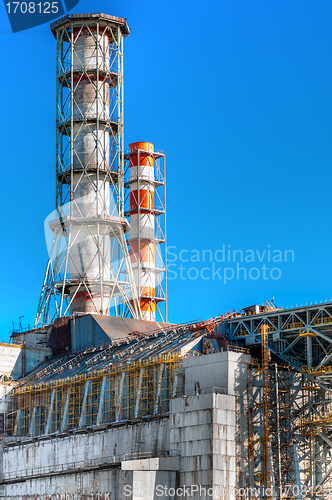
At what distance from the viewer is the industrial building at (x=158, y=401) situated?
56.2 meters

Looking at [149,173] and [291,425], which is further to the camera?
[149,173]

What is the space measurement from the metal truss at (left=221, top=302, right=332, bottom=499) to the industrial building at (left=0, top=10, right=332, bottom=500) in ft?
0.34

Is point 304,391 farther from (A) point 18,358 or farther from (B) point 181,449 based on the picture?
(A) point 18,358

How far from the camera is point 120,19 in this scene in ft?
324

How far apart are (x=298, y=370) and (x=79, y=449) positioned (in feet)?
59.4

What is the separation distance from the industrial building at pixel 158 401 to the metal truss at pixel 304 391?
104 mm

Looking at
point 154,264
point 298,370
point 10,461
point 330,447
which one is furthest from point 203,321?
point 154,264

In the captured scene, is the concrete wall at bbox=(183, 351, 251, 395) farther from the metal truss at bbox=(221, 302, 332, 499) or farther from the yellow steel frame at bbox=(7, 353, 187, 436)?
the metal truss at bbox=(221, 302, 332, 499)

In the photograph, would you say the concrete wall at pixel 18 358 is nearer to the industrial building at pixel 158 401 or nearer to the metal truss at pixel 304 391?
the industrial building at pixel 158 401

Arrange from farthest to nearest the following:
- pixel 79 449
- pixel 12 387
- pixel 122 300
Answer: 1. pixel 122 300
2. pixel 12 387
3. pixel 79 449

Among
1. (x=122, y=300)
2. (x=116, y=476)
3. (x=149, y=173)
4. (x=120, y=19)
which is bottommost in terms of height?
(x=116, y=476)

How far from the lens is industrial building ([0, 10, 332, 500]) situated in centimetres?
5619

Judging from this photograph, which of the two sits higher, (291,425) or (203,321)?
(203,321)

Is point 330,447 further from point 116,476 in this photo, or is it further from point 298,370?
point 116,476
